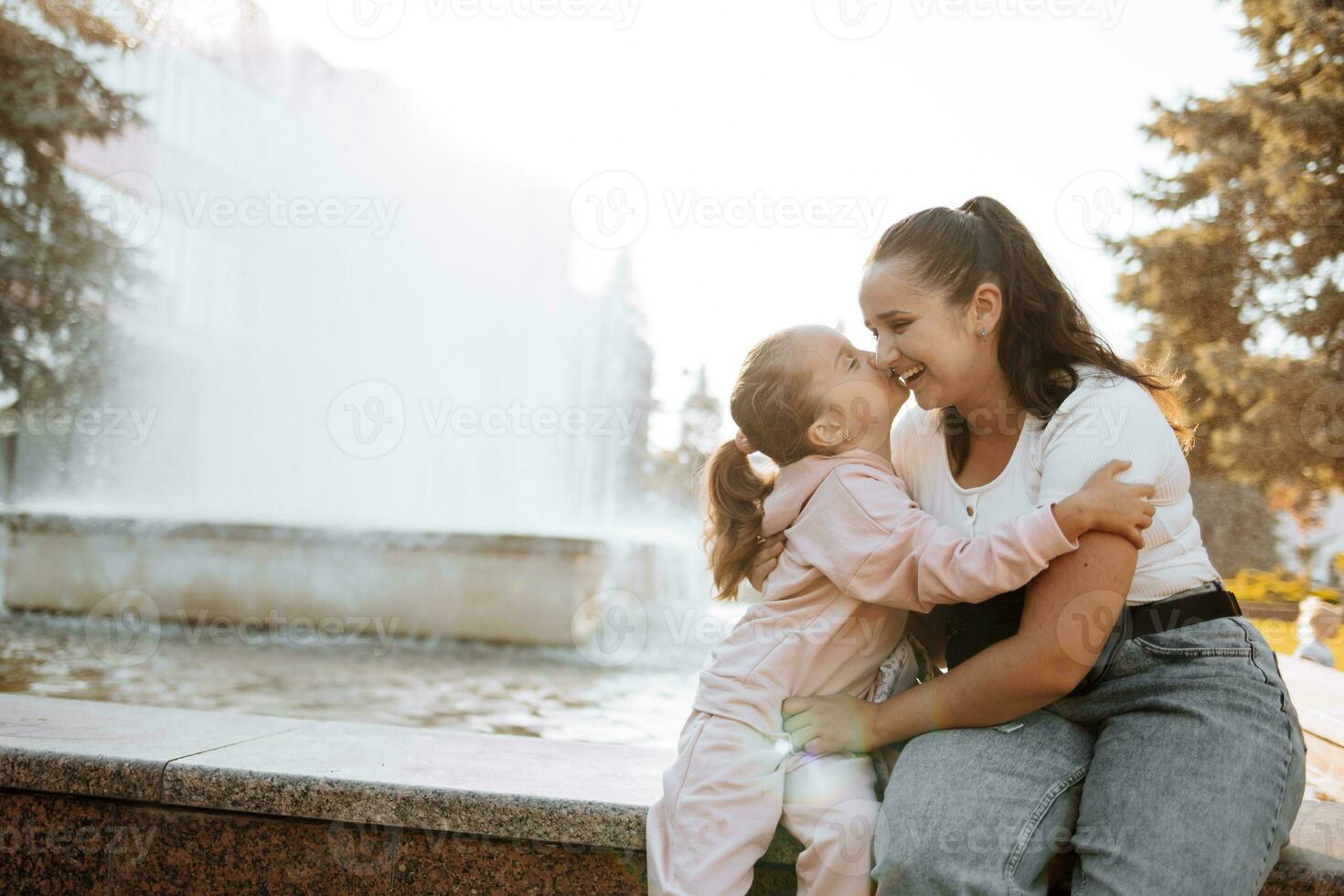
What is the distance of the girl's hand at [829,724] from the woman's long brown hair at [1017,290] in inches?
26.7

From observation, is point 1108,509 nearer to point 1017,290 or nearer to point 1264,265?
point 1017,290

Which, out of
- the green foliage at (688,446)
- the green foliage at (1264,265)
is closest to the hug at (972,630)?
the green foliage at (1264,265)

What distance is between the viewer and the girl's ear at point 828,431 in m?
2.16

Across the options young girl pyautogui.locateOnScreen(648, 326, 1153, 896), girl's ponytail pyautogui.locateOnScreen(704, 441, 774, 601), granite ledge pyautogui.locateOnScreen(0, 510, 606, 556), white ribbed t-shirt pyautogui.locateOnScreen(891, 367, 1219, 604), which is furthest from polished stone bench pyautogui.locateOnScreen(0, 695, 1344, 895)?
granite ledge pyautogui.locateOnScreen(0, 510, 606, 556)

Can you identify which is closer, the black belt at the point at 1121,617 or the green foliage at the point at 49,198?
the black belt at the point at 1121,617

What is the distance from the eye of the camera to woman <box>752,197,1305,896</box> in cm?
173

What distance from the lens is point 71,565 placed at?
299 inches

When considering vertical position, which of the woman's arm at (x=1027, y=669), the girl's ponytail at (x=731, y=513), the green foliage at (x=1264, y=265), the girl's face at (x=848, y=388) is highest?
the green foliage at (x=1264, y=265)

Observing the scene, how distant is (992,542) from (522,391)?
1009 cm

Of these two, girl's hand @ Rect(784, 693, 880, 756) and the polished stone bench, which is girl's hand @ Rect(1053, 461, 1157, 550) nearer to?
girl's hand @ Rect(784, 693, 880, 756)

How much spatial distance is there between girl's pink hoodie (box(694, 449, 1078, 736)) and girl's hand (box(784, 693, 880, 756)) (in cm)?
4

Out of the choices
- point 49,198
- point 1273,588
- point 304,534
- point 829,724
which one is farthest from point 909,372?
point 49,198

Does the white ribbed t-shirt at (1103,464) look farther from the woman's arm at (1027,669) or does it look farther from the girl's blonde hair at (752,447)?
the girl's blonde hair at (752,447)

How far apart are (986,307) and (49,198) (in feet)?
50.9
